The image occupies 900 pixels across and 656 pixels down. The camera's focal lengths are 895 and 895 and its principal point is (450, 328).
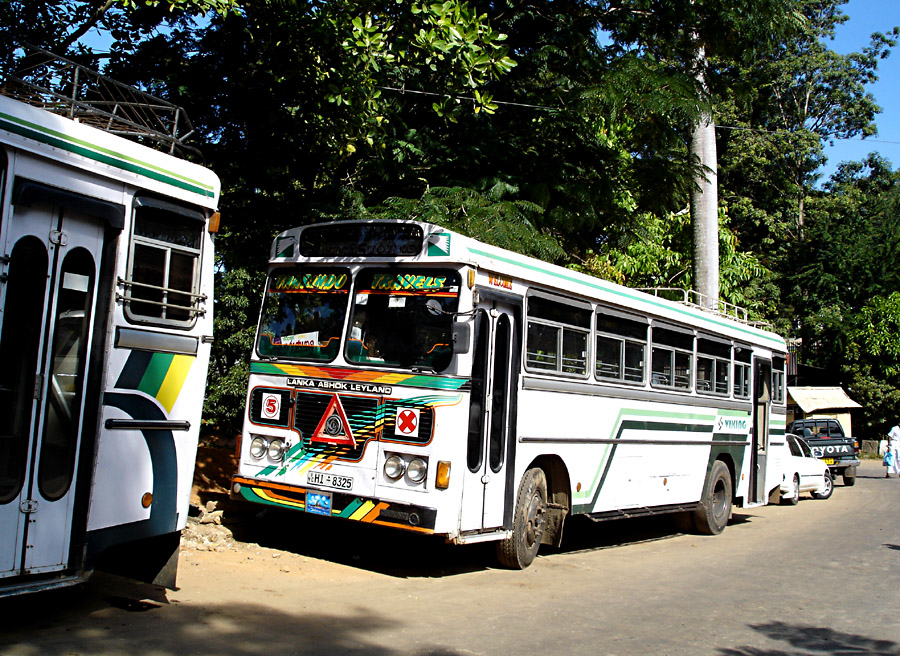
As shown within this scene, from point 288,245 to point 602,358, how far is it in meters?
4.05

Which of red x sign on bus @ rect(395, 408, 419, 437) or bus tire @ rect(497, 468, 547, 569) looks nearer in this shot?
red x sign on bus @ rect(395, 408, 419, 437)

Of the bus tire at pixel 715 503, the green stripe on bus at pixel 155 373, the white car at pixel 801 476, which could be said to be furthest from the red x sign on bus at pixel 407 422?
the white car at pixel 801 476

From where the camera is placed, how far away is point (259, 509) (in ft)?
35.6

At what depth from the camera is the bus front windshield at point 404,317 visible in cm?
860

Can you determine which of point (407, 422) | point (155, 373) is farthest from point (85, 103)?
point (407, 422)

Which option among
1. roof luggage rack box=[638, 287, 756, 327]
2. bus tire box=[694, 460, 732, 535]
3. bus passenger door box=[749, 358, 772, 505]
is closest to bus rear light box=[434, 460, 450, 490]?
roof luggage rack box=[638, 287, 756, 327]

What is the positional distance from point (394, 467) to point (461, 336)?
4.64ft

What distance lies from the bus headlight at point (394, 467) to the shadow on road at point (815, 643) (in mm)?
3195

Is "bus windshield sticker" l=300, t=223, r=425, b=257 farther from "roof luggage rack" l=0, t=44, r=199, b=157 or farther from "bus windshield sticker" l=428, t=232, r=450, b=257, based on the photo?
"roof luggage rack" l=0, t=44, r=199, b=157

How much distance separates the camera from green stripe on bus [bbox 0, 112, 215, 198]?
214 inches

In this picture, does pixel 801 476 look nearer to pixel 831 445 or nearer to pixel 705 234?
pixel 705 234

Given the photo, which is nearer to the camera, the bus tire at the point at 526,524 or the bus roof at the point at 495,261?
the bus roof at the point at 495,261

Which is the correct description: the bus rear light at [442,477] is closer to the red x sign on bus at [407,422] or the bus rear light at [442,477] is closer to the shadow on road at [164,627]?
the red x sign on bus at [407,422]

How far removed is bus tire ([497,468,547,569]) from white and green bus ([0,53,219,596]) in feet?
12.6
